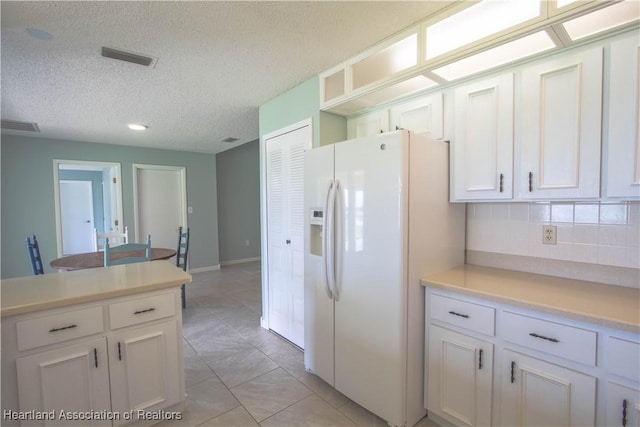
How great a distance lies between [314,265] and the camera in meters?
2.17

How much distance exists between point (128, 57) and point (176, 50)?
1.21 ft

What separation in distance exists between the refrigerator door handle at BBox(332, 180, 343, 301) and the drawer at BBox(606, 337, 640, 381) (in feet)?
4.23

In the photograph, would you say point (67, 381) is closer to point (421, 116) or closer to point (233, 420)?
point (233, 420)

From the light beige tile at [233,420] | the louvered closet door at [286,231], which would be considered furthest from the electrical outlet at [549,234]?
the light beige tile at [233,420]

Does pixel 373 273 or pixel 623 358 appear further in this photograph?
pixel 373 273

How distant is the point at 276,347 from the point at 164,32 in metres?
2.58

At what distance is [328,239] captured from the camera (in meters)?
1.98

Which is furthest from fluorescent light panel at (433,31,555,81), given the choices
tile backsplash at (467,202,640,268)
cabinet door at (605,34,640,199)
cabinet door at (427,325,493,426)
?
cabinet door at (427,325,493,426)

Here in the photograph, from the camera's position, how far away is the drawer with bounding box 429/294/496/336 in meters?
1.51

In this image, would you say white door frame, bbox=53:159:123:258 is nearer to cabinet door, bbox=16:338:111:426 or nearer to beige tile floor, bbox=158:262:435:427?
beige tile floor, bbox=158:262:435:427

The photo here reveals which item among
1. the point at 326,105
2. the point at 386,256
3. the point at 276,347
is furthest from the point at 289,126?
the point at 276,347

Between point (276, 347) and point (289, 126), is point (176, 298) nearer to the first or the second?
point (276, 347)

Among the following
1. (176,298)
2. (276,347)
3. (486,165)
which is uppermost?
(486,165)

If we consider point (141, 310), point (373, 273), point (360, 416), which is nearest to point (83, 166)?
point (141, 310)
